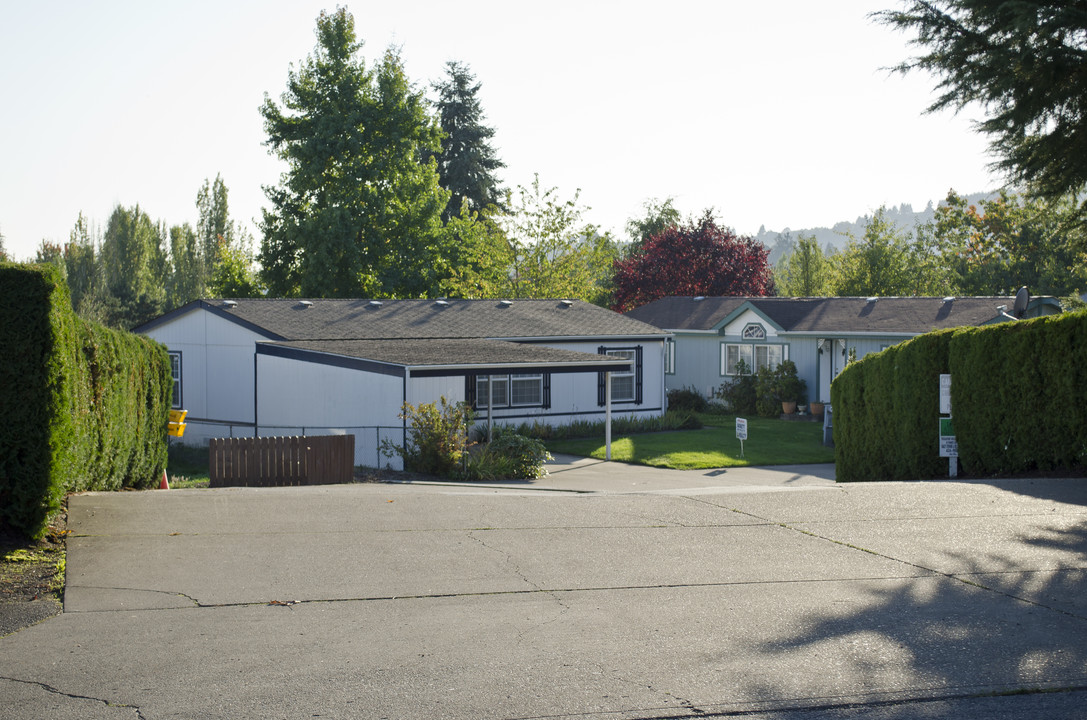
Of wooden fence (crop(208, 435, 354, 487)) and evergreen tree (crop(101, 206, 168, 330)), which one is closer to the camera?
wooden fence (crop(208, 435, 354, 487))

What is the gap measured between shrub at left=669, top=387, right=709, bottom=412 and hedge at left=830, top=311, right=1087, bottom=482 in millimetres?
20144

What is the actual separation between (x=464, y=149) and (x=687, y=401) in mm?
33979

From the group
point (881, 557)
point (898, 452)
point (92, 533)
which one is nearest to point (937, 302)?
point (898, 452)

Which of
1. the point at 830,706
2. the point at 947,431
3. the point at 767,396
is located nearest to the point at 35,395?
the point at 830,706

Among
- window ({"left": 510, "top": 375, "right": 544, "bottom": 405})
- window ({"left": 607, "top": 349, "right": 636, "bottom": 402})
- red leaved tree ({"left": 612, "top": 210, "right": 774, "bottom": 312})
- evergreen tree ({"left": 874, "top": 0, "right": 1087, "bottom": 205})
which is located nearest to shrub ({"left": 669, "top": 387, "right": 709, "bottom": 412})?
window ({"left": 607, "top": 349, "right": 636, "bottom": 402})

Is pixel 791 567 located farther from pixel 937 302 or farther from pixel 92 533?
pixel 937 302

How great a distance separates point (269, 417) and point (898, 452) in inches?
659

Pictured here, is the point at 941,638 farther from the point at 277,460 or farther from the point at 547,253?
the point at 547,253

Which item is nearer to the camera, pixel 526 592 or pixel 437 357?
pixel 526 592

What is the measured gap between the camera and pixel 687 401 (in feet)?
126

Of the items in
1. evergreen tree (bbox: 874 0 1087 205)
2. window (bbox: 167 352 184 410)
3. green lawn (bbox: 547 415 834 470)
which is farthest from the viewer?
window (bbox: 167 352 184 410)

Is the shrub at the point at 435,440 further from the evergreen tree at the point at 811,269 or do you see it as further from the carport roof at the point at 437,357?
the evergreen tree at the point at 811,269

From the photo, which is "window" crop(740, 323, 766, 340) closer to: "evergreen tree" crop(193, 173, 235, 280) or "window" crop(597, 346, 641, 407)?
"window" crop(597, 346, 641, 407)

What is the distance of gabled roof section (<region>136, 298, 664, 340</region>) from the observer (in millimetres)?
29281
